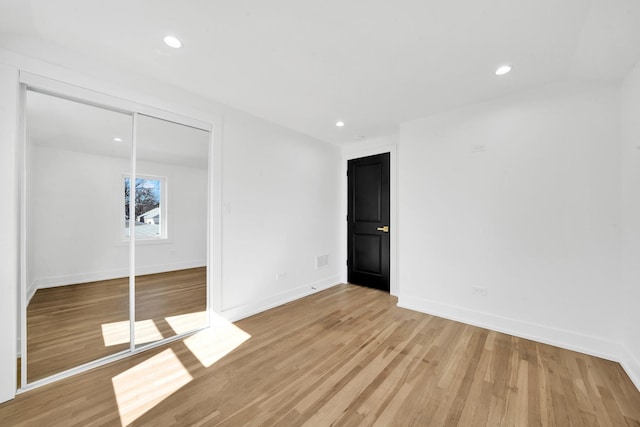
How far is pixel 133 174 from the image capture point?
2430 millimetres

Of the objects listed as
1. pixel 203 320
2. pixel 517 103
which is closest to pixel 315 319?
pixel 203 320

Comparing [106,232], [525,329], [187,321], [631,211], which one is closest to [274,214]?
[187,321]

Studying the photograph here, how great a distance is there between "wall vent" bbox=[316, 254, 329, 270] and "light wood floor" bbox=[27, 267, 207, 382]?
196cm

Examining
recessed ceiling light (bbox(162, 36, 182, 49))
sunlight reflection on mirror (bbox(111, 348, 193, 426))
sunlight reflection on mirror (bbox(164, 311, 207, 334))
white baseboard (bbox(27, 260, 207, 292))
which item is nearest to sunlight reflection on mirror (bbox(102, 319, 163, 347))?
sunlight reflection on mirror (bbox(164, 311, 207, 334))

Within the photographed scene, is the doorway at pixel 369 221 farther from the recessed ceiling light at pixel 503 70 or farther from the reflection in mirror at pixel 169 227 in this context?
the reflection in mirror at pixel 169 227

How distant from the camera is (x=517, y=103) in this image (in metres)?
2.74

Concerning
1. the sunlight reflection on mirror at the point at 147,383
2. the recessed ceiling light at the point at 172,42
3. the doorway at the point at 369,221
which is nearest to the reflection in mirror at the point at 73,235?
the sunlight reflection on mirror at the point at 147,383

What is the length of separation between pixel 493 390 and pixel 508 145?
7.91 feet

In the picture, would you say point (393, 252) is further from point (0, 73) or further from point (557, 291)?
point (0, 73)

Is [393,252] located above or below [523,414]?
above

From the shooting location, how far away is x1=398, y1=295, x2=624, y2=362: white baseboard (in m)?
2.31

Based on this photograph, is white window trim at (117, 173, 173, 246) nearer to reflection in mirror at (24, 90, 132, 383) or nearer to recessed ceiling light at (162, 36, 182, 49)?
reflection in mirror at (24, 90, 132, 383)

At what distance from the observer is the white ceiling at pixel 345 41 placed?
1.62m

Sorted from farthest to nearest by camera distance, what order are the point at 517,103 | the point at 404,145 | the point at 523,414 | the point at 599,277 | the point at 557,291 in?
the point at 404,145 < the point at 517,103 < the point at 557,291 < the point at 599,277 < the point at 523,414
